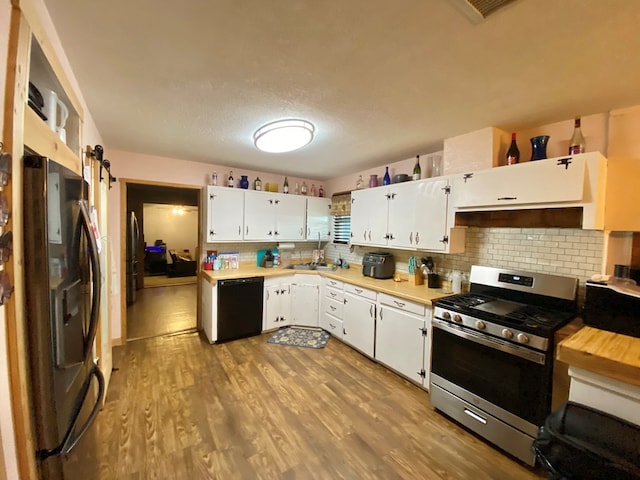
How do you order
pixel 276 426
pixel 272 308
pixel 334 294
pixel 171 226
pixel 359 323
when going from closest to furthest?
pixel 276 426 < pixel 359 323 < pixel 334 294 < pixel 272 308 < pixel 171 226

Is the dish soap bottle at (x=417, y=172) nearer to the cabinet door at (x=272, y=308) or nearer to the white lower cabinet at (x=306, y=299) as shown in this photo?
the white lower cabinet at (x=306, y=299)

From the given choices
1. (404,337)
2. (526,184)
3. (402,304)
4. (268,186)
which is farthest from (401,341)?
(268,186)

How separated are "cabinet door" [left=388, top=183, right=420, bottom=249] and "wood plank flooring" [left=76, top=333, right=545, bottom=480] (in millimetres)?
1431

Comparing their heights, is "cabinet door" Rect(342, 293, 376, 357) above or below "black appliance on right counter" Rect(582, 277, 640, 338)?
below

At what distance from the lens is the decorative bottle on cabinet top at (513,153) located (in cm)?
218

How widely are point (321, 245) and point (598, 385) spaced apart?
149 inches

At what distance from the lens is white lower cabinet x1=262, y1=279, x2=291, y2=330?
373 cm

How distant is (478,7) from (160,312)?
5391mm

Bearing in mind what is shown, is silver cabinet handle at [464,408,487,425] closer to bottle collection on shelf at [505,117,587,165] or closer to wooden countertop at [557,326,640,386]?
wooden countertop at [557,326,640,386]

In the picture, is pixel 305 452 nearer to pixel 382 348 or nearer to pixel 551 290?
pixel 382 348

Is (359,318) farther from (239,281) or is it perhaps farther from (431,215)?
(239,281)

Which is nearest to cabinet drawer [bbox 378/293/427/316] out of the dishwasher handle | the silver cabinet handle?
the silver cabinet handle

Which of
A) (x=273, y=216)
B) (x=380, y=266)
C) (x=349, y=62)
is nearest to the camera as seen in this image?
(x=349, y=62)

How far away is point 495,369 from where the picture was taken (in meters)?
1.89
